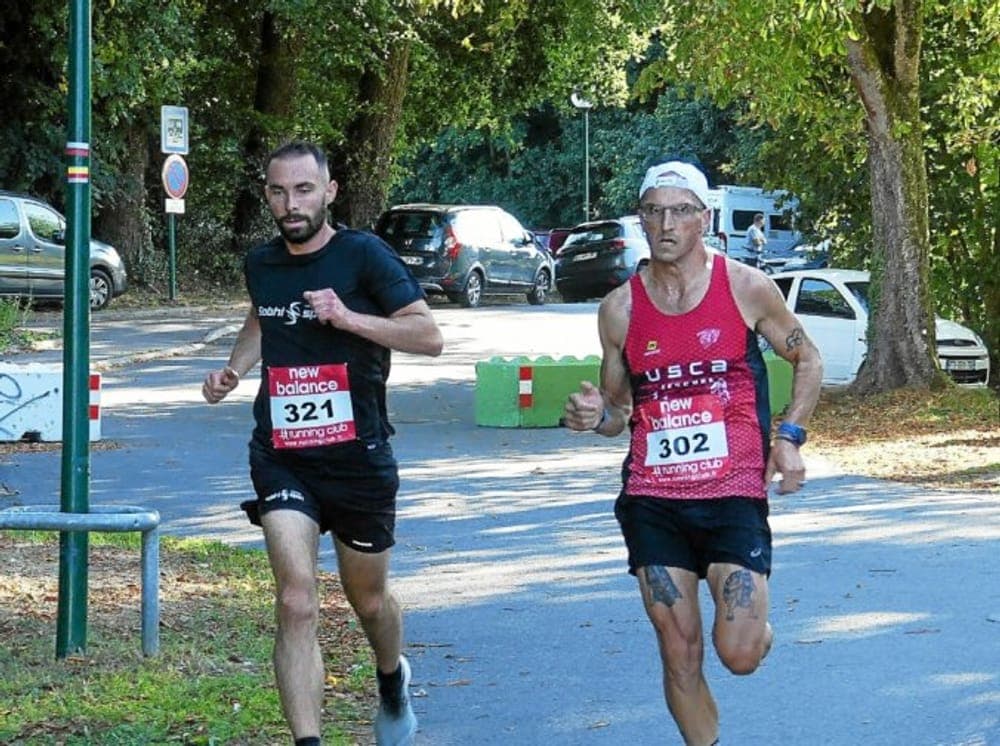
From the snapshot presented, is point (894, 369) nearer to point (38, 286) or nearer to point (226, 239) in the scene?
point (38, 286)

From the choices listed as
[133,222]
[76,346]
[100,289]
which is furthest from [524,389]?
[133,222]

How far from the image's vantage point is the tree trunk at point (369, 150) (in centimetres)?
3953

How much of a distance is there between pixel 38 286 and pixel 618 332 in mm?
24723

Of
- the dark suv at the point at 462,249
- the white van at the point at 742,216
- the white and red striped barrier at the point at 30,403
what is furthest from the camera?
the white van at the point at 742,216

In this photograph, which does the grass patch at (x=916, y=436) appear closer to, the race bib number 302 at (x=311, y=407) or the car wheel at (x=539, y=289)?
the race bib number 302 at (x=311, y=407)

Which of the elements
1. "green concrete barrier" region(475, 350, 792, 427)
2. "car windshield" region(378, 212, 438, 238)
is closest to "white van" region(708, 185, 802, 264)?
"car windshield" region(378, 212, 438, 238)

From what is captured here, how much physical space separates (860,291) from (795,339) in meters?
17.8

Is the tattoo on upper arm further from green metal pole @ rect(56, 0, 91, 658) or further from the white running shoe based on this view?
green metal pole @ rect(56, 0, 91, 658)

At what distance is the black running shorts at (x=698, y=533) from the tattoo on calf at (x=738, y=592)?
3cm

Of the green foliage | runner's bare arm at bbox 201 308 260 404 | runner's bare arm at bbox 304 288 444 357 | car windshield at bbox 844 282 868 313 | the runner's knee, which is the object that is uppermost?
the green foliage

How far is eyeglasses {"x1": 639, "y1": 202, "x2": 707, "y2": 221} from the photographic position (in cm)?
566

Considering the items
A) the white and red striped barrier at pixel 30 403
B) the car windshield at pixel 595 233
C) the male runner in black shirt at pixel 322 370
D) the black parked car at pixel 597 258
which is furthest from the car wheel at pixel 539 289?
the male runner in black shirt at pixel 322 370

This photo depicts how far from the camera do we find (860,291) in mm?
23281

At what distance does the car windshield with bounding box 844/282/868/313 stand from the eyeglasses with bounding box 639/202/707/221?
692 inches
